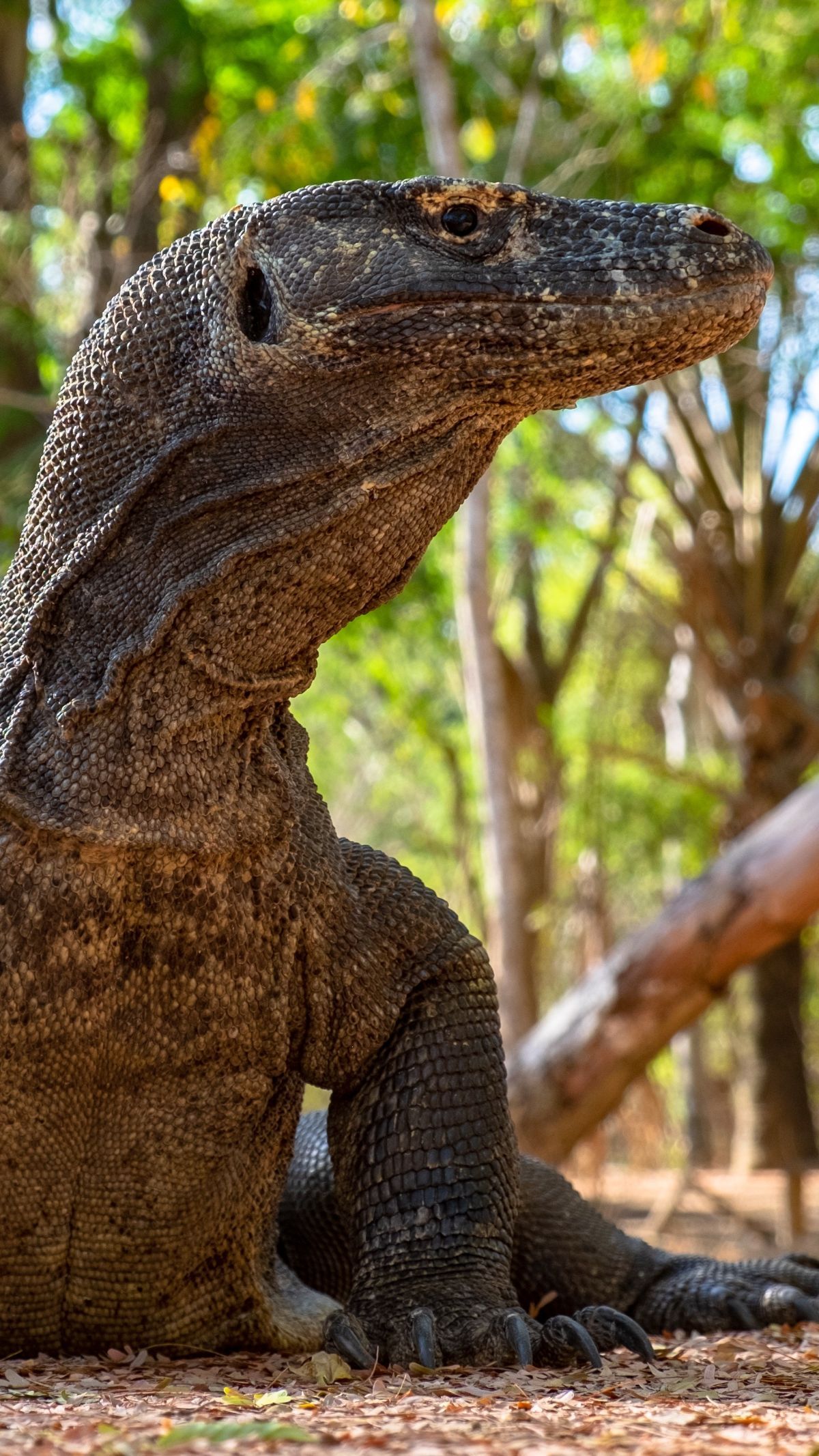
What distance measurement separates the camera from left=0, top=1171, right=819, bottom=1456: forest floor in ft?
6.56

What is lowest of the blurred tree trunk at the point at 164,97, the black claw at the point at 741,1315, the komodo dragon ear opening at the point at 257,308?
the black claw at the point at 741,1315

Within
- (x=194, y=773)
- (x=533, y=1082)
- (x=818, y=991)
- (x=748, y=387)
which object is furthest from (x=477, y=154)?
(x=818, y=991)

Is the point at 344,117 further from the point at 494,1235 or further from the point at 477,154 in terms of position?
the point at 494,1235

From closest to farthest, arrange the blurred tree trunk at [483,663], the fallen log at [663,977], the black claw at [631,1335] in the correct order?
the black claw at [631,1335]
the fallen log at [663,977]
the blurred tree trunk at [483,663]

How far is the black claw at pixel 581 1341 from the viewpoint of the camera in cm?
273

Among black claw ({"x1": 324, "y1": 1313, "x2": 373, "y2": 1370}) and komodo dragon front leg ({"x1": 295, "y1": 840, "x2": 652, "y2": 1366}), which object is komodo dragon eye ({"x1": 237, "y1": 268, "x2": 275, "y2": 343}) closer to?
komodo dragon front leg ({"x1": 295, "y1": 840, "x2": 652, "y2": 1366})

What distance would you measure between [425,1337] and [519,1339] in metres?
0.16

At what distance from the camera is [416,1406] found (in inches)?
92.5

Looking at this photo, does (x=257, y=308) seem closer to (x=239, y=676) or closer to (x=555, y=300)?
(x=555, y=300)

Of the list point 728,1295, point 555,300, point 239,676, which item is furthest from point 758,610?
point 239,676

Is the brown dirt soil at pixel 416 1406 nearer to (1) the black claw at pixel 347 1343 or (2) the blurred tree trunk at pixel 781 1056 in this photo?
(1) the black claw at pixel 347 1343

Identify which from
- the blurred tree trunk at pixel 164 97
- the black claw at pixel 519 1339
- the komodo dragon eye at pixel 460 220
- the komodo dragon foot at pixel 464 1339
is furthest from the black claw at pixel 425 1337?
the blurred tree trunk at pixel 164 97

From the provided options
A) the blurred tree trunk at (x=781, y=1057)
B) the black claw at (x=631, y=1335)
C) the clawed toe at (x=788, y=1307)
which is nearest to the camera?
the black claw at (x=631, y=1335)

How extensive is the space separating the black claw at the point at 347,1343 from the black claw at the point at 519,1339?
0.80 feet
